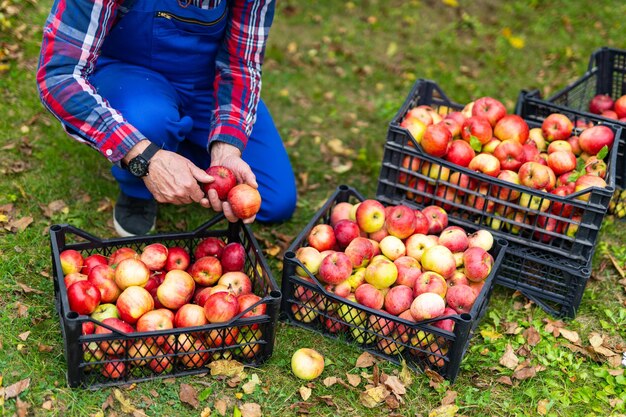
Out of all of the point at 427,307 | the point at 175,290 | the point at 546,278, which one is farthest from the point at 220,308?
the point at 546,278

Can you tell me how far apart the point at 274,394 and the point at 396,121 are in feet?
5.79

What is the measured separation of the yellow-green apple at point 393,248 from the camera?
142 inches

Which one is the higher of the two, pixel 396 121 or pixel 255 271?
pixel 396 121

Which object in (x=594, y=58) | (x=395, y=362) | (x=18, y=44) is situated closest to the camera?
(x=395, y=362)

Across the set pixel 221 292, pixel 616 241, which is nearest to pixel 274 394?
pixel 221 292

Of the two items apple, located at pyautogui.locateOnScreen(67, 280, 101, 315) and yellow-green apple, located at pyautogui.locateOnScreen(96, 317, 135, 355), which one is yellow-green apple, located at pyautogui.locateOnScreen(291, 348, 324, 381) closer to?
yellow-green apple, located at pyautogui.locateOnScreen(96, 317, 135, 355)

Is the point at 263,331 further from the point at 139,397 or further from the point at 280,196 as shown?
the point at 280,196

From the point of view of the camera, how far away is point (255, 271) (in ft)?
11.2

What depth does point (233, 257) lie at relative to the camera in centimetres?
343

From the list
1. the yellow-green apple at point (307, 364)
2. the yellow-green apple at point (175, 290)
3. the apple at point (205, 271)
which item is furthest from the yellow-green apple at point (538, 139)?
the yellow-green apple at point (175, 290)

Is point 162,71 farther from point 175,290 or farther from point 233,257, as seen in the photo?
point 175,290

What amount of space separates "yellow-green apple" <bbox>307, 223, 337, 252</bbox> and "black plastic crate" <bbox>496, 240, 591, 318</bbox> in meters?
1.04

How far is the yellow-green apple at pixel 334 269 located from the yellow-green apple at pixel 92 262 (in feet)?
3.64

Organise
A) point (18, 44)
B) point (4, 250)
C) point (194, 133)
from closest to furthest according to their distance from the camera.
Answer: point (4, 250) < point (194, 133) < point (18, 44)
